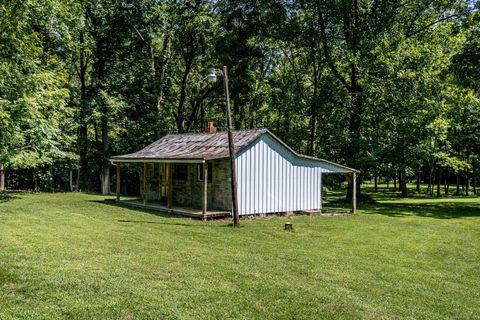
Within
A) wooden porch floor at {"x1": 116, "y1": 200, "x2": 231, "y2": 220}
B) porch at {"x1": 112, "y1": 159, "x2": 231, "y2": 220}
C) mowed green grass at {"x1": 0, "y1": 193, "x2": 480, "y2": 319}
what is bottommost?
mowed green grass at {"x1": 0, "y1": 193, "x2": 480, "y2": 319}

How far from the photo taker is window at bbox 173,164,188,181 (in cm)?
1859

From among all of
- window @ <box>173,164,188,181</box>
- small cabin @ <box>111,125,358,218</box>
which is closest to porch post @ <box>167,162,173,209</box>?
small cabin @ <box>111,125,358,218</box>

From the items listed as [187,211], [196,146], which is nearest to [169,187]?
[187,211]

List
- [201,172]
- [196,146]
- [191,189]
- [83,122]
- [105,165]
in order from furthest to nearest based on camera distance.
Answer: [105,165]
[83,122]
[196,146]
[191,189]
[201,172]

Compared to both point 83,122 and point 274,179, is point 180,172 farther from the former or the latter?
point 83,122

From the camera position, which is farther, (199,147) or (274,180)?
(199,147)

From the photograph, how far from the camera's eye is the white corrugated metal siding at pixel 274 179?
1634 centimetres

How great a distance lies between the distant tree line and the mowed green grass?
1077cm

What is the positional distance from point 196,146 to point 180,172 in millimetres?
1357

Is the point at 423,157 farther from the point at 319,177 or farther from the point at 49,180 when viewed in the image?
the point at 49,180

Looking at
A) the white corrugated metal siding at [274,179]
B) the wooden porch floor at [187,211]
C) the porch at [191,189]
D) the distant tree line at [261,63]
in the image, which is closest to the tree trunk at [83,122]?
the distant tree line at [261,63]

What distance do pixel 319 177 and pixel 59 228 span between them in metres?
11.2

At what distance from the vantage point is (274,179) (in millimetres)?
17234

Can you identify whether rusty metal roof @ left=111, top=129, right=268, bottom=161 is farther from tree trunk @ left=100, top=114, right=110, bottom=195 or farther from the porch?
tree trunk @ left=100, top=114, right=110, bottom=195
